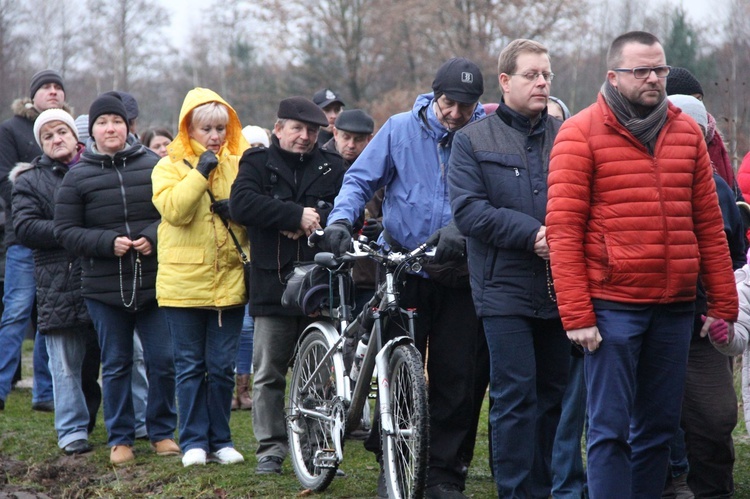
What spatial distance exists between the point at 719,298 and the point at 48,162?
495 cm

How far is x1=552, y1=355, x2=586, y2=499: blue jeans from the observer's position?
17.6ft

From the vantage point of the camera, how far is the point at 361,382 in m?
5.40

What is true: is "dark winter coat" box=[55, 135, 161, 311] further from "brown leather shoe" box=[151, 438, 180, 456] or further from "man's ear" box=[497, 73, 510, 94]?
"man's ear" box=[497, 73, 510, 94]

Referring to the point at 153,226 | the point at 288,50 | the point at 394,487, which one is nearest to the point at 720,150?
the point at 394,487

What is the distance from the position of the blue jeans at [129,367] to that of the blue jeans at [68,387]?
1.05ft

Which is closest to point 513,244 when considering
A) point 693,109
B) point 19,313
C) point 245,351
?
point 693,109

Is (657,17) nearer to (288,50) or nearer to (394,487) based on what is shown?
(288,50)

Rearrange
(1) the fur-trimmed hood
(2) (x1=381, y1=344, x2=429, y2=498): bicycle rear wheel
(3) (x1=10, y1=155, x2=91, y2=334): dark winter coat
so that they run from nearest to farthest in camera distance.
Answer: (2) (x1=381, y1=344, x2=429, y2=498): bicycle rear wheel
(3) (x1=10, y1=155, x2=91, y2=334): dark winter coat
(1) the fur-trimmed hood

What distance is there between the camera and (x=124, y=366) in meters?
7.10

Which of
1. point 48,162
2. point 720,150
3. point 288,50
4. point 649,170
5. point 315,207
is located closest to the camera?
point 649,170

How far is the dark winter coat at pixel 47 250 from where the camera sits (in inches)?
289

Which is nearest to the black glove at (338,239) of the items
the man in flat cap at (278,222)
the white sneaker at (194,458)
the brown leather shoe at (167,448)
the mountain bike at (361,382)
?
the mountain bike at (361,382)

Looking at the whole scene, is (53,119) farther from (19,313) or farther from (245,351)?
(245,351)

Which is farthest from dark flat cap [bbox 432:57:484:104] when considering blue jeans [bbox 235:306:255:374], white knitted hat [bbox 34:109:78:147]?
blue jeans [bbox 235:306:255:374]
